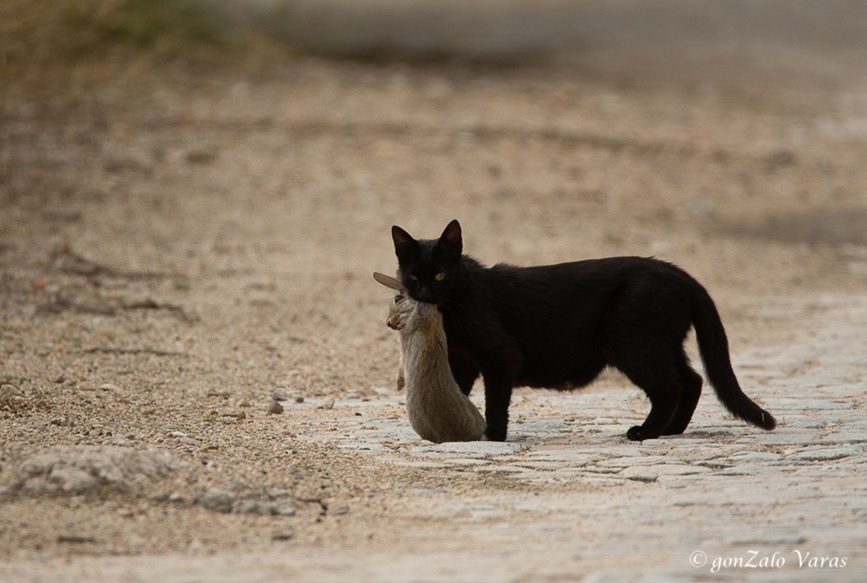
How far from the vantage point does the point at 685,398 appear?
614 cm

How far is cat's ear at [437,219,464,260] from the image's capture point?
6004 mm

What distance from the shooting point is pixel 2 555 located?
13.4 ft

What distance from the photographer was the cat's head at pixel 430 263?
593 cm

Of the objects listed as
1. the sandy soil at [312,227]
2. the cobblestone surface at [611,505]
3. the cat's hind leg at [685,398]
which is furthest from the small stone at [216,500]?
the cat's hind leg at [685,398]

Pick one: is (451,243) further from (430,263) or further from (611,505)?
(611,505)

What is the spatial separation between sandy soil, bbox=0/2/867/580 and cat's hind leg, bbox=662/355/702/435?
109cm

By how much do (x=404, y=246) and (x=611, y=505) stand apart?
71.9 inches

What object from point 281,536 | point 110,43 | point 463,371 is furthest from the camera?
point 110,43

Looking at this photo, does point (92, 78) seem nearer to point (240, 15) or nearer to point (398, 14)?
point (240, 15)

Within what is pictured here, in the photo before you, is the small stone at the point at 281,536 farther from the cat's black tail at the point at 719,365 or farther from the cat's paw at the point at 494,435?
the cat's black tail at the point at 719,365

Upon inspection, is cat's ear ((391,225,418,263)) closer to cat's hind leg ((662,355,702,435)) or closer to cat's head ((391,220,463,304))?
cat's head ((391,220,463,304))

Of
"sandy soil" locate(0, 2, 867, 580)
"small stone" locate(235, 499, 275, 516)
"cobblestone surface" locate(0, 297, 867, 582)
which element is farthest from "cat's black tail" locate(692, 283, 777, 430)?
"small stone" locate(235, 499, 275, 516)

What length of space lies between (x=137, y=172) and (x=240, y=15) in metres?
6.04

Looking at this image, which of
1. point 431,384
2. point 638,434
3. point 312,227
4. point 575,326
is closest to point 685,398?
point 638,434
